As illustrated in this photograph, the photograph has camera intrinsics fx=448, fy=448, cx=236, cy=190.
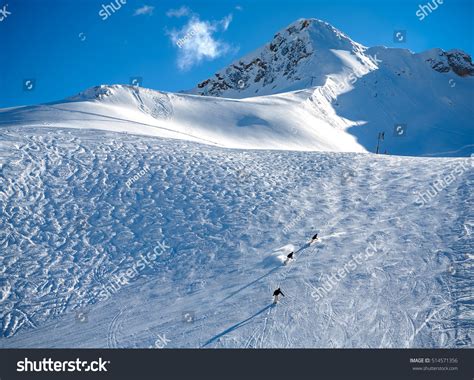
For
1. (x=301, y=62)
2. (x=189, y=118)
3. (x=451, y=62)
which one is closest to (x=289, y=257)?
(x=189, y=118)

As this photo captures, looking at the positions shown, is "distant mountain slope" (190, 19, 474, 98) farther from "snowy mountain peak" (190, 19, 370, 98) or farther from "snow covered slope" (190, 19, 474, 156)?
"snow covered slope" (190, 19, 474, 156)

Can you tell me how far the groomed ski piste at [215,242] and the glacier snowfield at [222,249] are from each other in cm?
6

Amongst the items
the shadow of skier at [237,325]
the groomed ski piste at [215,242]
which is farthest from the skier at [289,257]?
the shadow of skier at [237,325]

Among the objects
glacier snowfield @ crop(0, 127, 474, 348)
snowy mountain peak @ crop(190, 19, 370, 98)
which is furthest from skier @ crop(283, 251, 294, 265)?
snowy mountain peak @ crop(190, 19, 370, 98)

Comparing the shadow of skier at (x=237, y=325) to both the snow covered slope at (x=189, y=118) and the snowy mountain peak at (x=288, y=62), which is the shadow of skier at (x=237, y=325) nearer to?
the snow covered slope at (x=189, y=118)

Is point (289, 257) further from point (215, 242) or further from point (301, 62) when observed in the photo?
point (301, 62)

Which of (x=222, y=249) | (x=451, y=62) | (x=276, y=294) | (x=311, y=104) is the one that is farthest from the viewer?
(x=451, y=62)

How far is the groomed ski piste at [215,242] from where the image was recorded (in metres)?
13.5

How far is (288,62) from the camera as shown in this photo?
3812 inches

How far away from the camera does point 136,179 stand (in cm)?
2309

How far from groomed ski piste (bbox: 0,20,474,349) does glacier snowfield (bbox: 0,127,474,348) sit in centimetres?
6

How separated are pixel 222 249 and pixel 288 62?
85.2m
